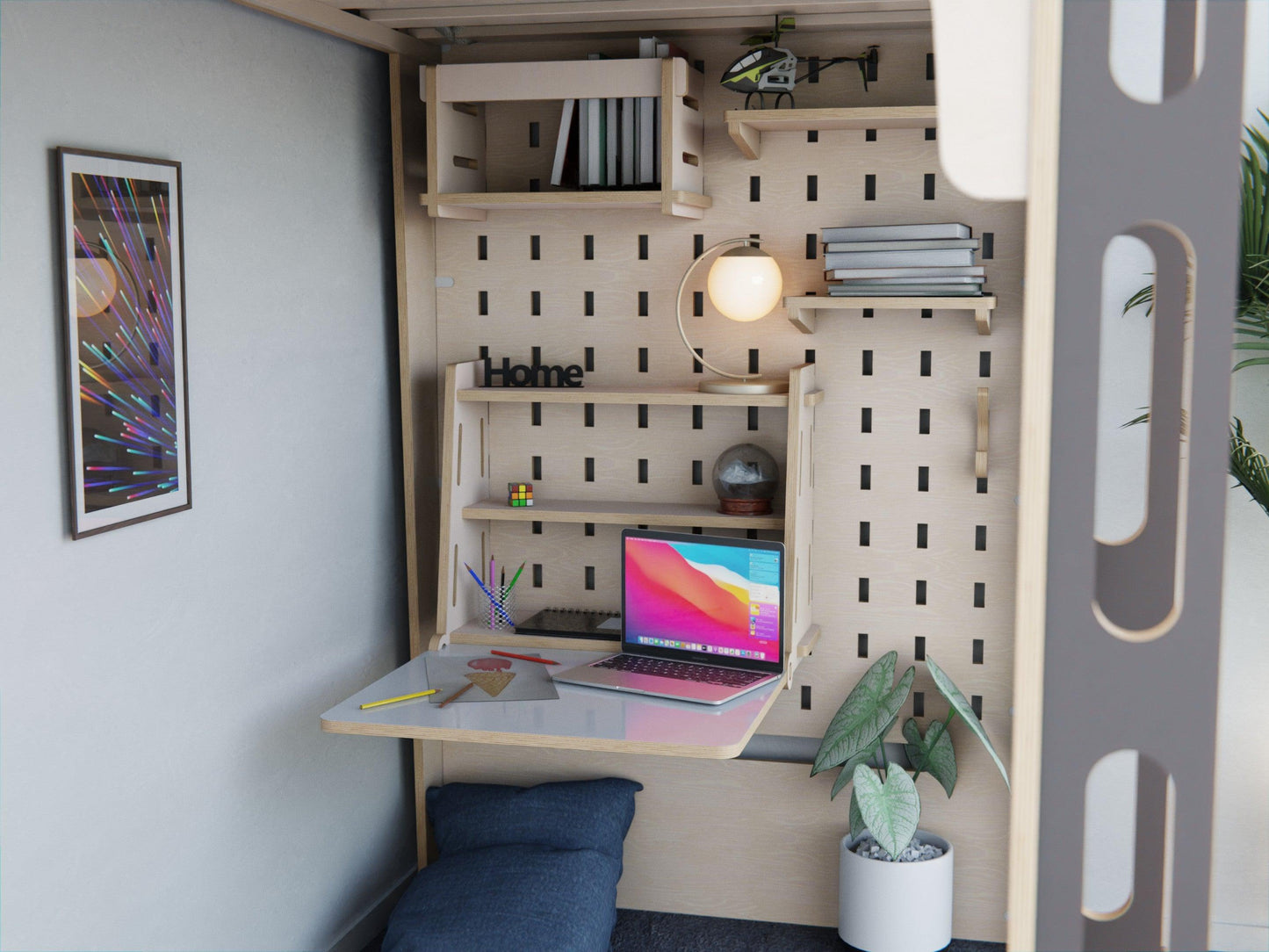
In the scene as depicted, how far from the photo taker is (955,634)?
2938 mm

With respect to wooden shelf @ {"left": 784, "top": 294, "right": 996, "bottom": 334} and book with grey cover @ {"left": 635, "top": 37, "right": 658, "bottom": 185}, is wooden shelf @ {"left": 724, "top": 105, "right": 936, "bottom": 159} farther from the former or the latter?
wooden shelf @ {"left": 784, "top": 294, "right": 996, "bottom": 334}

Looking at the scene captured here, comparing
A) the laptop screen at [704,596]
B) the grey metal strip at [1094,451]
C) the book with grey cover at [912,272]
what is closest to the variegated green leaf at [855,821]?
the laptop screen at [704,596]

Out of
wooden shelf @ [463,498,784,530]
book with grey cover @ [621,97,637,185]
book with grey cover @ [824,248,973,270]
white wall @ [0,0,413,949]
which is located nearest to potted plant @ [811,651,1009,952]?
wooden shelf @ [463,498,784,530]

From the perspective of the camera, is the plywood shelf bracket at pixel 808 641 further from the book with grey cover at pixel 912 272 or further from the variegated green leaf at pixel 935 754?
the book with grey cover at pixel 912 272

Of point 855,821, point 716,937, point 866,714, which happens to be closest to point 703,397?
point 866,714

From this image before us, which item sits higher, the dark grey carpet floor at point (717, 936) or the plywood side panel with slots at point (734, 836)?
the plywood side panel with slots at point (734, 836)

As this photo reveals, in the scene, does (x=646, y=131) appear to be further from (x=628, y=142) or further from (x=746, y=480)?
(x=746, y=480)

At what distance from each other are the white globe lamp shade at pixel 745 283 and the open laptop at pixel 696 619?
0.54 meters

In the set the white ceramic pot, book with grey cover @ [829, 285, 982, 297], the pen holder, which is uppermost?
book with grey cover @ [829, 285, 982, 297]

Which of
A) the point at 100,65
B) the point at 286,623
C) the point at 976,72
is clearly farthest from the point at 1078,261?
the point at 286,623

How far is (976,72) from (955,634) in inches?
95.1

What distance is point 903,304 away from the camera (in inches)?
105

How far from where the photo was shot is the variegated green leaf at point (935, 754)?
113 inches

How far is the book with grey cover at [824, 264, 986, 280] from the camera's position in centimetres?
264
